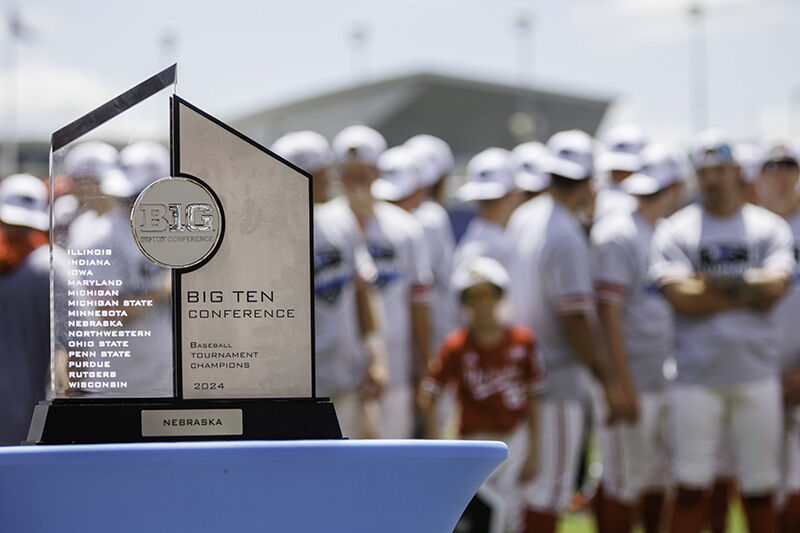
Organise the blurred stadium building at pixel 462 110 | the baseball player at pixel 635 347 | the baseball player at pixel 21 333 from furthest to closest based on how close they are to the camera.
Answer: the blurred stadium building at pixel 462 110, the baseball player at pixel 635 347, the baseball player at pixel 21 333

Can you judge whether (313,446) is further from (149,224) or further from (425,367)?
(425,367)

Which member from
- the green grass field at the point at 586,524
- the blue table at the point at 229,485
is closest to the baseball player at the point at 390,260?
the green grass field at the point at 586,524

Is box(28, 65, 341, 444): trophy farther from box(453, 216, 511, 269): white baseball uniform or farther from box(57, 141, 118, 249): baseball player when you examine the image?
box(453, 216, 511, 269): white baseball uniform

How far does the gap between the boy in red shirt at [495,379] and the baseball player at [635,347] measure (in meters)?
0.52

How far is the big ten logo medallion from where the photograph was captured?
0.98 metres

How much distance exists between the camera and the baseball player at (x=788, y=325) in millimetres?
4430

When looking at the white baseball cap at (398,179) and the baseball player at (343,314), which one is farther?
the white baseball cap at (398,179)

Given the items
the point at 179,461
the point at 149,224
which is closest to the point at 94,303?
the point at 149,224

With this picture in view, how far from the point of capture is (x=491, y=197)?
4965mm

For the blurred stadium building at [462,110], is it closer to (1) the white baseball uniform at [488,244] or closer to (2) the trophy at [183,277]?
(1) the white baseball uniform at [488,244]

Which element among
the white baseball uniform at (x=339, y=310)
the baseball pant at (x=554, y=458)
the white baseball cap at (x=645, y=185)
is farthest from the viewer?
the white baseball cap at (x=645, y=185)

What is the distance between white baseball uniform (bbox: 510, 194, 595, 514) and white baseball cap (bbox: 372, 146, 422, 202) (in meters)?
1.26

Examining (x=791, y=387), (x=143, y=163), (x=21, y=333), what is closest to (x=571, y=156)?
(x=791, y=387)

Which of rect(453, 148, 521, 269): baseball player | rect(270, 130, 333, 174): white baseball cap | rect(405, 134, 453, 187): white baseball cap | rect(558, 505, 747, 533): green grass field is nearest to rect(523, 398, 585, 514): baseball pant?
rect(453, 148, 521, 269): baseball player
